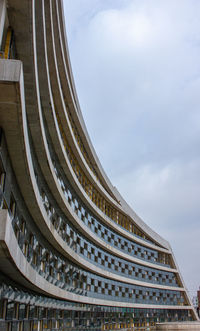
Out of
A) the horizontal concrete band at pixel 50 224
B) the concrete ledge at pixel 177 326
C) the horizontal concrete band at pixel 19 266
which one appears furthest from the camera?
the concrete ledge at pixel 177 326

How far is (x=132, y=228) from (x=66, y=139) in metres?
28.7

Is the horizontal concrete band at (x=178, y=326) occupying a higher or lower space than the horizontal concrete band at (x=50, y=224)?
lower

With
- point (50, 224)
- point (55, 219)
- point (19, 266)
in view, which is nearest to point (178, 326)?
point (55, 219)

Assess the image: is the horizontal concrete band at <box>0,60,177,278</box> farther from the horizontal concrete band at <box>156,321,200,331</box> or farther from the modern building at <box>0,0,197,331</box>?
the horizontal concrete band at <box>156,321,200,331</box>

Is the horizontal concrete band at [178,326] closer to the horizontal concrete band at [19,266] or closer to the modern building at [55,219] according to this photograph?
the modern building at [55,219]

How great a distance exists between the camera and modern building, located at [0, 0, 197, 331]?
14.4 metres

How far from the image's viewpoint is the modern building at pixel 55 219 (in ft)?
47.2

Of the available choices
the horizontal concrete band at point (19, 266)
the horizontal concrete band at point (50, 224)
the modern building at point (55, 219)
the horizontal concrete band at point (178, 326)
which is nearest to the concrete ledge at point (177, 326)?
the horizontal concrete band at point (178, 326)

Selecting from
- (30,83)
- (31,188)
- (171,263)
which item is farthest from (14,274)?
(171,263)

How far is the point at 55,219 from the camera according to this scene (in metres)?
27.9

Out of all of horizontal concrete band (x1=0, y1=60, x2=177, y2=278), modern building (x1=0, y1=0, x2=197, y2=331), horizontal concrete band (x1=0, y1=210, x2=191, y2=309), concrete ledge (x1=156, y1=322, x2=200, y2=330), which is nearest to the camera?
horizontal concrete band (x1=0, y1=210, x2=191, y2=309)

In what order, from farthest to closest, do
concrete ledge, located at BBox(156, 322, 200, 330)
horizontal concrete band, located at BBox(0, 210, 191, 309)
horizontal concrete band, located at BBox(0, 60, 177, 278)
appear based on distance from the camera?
concrete ledge, located at BBox(156, 322, 200, 330) → horizontal concrete band, located at BBox(0, 60, 177, 278) → horizontal concrete band, located at BBox(0, 210, 191, 309)

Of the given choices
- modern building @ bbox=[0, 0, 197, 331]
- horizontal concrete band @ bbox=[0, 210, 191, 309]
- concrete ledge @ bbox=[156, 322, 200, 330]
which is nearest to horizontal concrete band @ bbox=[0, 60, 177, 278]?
modern building @ bbox=[0, 0, 197, 331]

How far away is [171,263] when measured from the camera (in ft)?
→ 214
